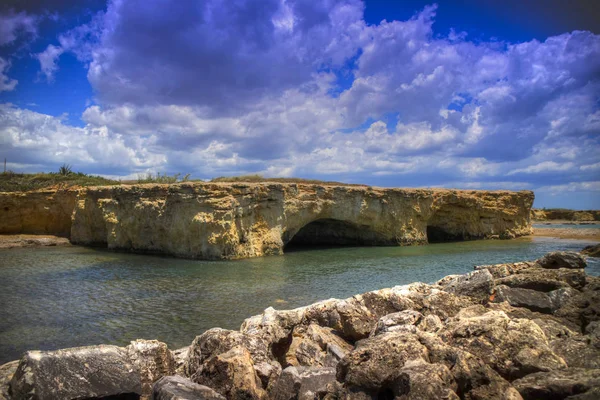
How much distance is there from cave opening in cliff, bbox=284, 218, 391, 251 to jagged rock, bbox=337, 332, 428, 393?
21365 millimetres

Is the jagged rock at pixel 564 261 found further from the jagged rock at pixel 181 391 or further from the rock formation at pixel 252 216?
the rock formation at pixel 252 216

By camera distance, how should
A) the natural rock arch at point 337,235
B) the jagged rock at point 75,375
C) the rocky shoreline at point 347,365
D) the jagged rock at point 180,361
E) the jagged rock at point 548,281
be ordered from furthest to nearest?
the natural rock arch at point 337,235, the jagged rock at point 548,281, the jagged rock at point 180,361, the jagged rock at point 75,375, the rocky shoreline at point 347,365

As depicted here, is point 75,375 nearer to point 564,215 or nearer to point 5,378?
point 5,378

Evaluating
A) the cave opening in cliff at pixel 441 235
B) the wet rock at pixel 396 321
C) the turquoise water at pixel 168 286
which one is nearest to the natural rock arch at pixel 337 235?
the turquoise water at pixel 168 286

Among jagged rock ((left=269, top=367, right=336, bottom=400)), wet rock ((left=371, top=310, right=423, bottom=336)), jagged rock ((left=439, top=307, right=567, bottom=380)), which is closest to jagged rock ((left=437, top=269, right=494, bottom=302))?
wet rock ((left=371, top=310, right=423, bottom=336))

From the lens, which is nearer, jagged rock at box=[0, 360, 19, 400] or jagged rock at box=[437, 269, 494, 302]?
jagged rock at box=[0, 360, 19, 400]

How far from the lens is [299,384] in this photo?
4.80 metres

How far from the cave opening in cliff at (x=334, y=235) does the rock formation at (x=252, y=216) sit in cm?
7

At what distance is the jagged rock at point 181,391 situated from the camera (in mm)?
4297

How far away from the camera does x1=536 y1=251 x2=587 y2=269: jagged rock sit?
37.0 feet

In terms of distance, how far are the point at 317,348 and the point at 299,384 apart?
1747 mm

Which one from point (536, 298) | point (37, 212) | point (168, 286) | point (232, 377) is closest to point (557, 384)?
point (232, 377)

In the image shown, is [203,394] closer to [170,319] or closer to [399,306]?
[399,306]

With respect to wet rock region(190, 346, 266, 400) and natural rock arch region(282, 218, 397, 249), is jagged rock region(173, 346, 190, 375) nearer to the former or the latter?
wet rock region(190, 346, 266, 400)
